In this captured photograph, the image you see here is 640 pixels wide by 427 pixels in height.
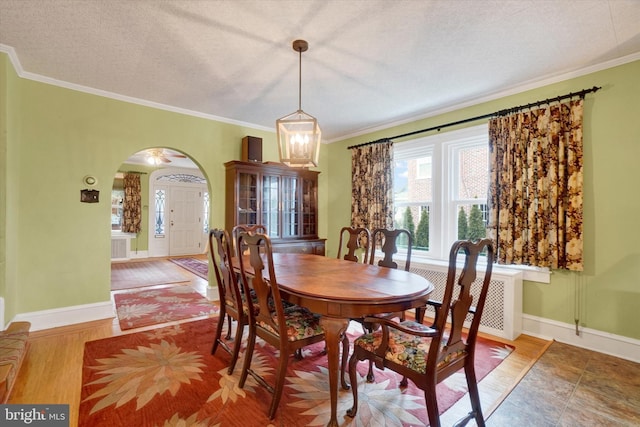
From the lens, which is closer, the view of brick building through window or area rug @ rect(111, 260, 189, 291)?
the view of brick building through window

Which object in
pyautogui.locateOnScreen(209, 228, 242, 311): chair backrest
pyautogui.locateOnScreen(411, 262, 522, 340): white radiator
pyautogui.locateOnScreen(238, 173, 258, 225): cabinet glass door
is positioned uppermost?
pyautogui.locateOnScreen(238, 173, 258, 225): cabinet glass door

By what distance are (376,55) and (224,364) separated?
116 inches

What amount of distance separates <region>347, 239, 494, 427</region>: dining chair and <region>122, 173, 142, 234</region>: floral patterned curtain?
7.88 m

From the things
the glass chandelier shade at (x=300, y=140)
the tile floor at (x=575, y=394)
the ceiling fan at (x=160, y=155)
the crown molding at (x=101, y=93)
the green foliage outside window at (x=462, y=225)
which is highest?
the crown molding at (x=101, y=93)

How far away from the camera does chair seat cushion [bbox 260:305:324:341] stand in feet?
6.22

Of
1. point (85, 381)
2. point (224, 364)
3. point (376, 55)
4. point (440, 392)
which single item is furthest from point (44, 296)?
point (376, 55)

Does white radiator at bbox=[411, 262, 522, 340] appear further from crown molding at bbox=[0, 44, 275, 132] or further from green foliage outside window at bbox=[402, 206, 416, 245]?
crown molding at bbox=[0, 44, 275, 132]

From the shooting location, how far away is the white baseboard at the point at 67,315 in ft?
10.2

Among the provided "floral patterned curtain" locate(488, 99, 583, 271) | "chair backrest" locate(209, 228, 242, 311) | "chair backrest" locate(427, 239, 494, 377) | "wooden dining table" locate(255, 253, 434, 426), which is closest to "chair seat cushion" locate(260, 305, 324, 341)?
"wooden dining table" locate(255, 253, 434, 426)

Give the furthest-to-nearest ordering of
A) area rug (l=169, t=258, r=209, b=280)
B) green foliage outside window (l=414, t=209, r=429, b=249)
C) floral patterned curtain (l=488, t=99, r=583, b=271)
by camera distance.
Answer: area rug (l=169, t=258, r=209, b=280) < green foliage outside window (l=414, t=209, r=429, b=249) < floral patterned curtain (l=488, t=99, r=583, b=271)

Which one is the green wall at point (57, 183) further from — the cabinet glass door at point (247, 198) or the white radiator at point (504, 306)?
the white radiator at point (504, 306)

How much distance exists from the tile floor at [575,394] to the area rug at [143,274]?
513cm

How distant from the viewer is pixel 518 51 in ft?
8.38
